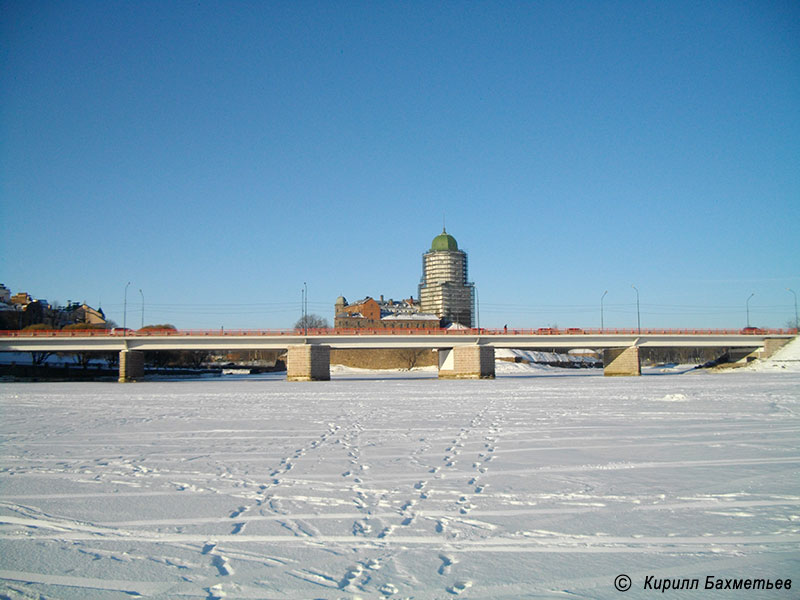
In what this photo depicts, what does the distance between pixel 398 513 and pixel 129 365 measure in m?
69.1

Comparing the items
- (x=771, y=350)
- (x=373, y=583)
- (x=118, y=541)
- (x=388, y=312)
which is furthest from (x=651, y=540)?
(x=388, y=312)

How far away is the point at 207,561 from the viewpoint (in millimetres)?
6477

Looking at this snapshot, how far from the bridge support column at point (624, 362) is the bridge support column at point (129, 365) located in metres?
56.8

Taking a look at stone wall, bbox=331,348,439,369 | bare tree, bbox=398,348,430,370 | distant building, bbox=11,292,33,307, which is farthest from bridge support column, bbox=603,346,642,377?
distant building, bbox=11,292,33,307

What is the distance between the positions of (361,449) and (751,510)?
7925 mm

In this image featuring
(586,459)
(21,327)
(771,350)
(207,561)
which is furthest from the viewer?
(21,327)

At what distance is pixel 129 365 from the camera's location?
70.2 meters

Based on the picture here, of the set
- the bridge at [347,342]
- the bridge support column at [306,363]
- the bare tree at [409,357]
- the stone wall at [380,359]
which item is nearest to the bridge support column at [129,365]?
the bridge at [347,342]

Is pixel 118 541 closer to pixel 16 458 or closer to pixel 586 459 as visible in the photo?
pixel 16 458

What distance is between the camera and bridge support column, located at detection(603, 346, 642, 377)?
2982 inches

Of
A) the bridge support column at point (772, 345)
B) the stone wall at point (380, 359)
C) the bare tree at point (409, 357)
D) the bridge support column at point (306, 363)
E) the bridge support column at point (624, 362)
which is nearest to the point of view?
the bridge support column at point (306, 363)

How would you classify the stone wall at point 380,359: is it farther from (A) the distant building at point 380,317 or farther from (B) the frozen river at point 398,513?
(B) the frozen river at point 398,513

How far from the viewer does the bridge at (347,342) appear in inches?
2736

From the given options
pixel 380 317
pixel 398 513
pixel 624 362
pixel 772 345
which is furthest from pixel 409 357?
pixel 398 513
